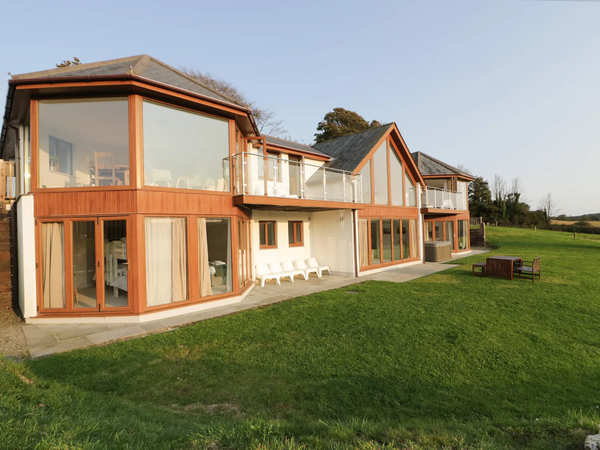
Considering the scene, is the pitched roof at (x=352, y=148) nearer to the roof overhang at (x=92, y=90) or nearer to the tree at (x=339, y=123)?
the roof overhang at (x=92, y=90)

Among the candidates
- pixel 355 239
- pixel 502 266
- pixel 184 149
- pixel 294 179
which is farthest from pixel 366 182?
pixel 184 149

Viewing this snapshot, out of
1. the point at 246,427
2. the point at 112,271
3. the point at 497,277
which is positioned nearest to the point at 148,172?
the point at 112,271

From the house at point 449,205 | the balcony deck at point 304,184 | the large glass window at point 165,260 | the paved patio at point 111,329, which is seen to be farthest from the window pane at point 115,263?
the house at point 449,205

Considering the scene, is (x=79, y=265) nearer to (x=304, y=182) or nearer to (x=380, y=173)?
(x=304, y=182)

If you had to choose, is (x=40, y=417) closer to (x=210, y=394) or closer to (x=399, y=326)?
(x=210, y=394)

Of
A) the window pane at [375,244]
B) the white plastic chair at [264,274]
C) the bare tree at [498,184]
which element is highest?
the bare tree at [498,184]

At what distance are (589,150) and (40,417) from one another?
38925mm

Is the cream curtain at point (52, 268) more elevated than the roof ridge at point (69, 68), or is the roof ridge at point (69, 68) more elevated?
the roof ridge at point (69, 68)

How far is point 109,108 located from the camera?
7.88m

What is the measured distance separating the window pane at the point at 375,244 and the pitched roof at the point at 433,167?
1067 centimetres

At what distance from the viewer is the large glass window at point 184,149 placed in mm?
8164

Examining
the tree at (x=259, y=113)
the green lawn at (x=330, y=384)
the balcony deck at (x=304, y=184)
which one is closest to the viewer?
the green lawn at (x=330, y=384)

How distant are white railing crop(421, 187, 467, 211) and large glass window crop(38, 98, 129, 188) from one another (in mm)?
16647

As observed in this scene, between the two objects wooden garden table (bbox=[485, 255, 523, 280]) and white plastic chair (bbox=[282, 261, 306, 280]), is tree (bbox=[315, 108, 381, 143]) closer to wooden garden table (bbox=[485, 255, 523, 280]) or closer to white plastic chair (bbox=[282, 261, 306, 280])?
white plastic chair (bbox=[282, 261, 306, 280])
